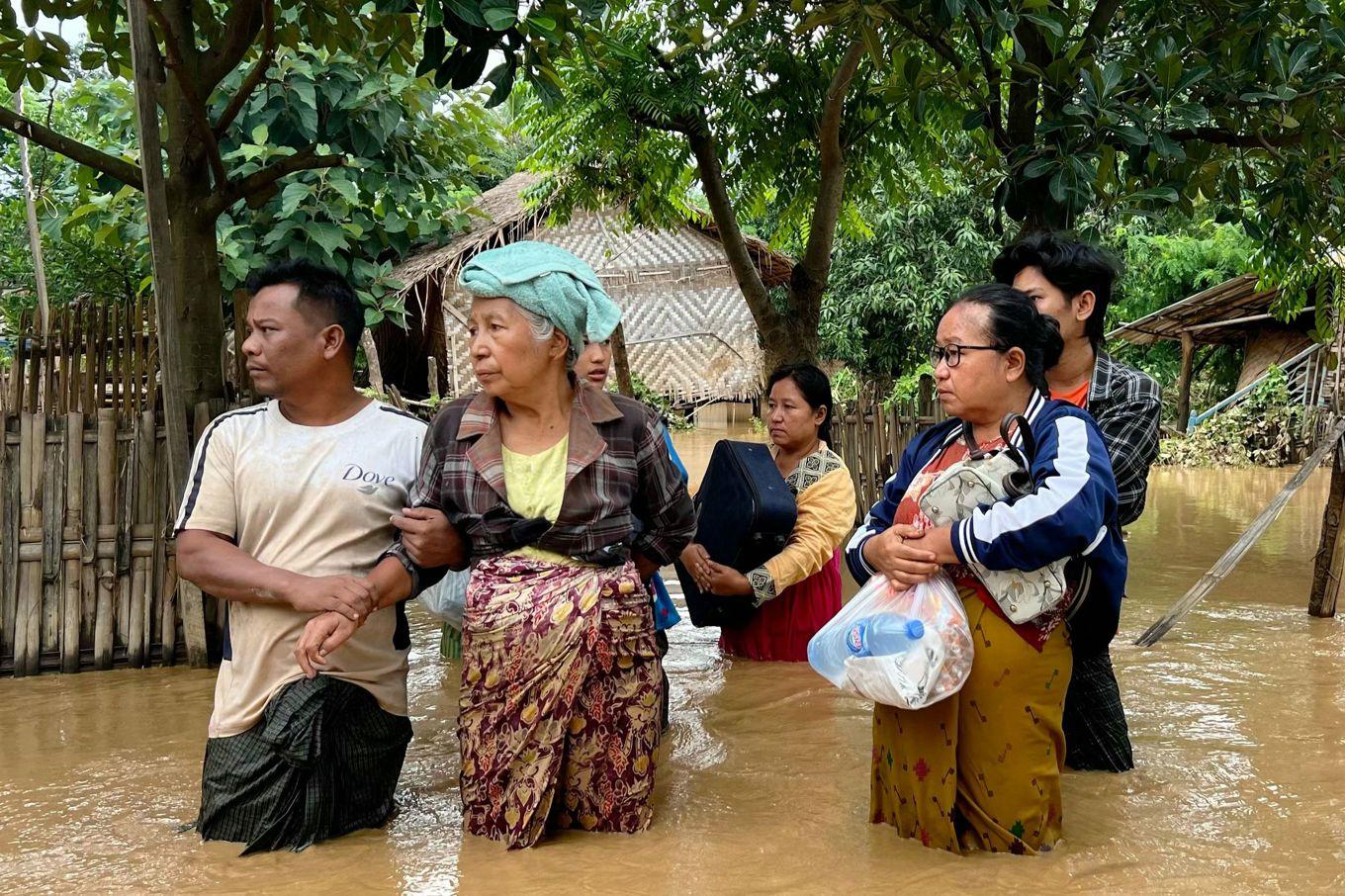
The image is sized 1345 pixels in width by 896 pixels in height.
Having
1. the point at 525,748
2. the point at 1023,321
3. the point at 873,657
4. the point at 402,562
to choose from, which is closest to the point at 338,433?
the point at 402,562

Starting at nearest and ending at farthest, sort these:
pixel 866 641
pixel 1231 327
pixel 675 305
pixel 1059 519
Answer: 1. pixel 1059 519
2. pixel 866 641
3. pixel 675 305
4. pixel 1231 327

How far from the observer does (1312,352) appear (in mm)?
17484

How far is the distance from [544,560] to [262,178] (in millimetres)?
3104

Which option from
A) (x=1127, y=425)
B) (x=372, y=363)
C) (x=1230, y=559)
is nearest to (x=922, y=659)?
(x=1127, y=425)

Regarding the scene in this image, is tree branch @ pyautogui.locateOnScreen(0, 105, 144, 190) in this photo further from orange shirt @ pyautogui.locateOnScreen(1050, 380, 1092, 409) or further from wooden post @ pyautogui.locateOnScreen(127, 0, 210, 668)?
orange shirt @ pyautogui.locateOnScreen(1050, 380, 1092, 409)

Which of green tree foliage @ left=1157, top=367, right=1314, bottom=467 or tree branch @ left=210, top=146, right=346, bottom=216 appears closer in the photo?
tree branch @ left=210, top=146, right=346, bottom=216

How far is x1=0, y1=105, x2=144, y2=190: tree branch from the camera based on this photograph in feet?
16.6

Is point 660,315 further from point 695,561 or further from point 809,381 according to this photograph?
point 695,561

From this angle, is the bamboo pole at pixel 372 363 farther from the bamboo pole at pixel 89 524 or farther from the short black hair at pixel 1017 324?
the short black hair at pixel 1017 324

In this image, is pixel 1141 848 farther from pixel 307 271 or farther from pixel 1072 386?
pixel 307 271

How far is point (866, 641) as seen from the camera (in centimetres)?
308

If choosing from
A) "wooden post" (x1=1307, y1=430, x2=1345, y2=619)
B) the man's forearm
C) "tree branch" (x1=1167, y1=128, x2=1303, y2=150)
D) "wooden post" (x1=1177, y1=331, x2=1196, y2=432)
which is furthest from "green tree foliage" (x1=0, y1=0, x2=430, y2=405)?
"wooden post" (x1=1177, y1=331, x2=1196, y2=432)

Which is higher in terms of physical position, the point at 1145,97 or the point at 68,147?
the point at 1145,97

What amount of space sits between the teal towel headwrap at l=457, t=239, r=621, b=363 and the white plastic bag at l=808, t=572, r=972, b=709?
42.9 inches
